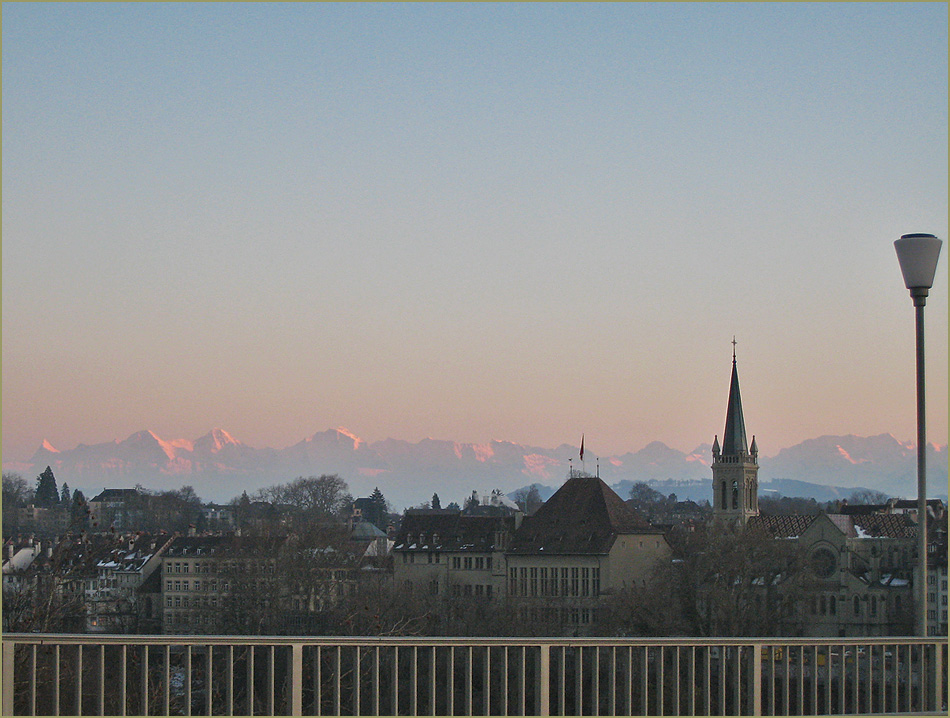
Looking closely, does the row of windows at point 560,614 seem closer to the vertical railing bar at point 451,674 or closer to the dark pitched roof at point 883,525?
the dark pitched roof at point 883,525

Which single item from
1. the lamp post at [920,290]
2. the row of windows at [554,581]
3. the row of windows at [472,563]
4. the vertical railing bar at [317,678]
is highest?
the lamp post at [920,290]

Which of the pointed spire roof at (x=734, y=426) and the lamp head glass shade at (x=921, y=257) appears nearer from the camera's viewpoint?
the lamp head glass shade at (x=921, y=257)

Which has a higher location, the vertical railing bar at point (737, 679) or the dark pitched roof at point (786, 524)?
the vertical railing bar at point (737, 679)

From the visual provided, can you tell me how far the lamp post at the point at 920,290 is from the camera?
37.0 feet

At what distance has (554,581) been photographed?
268 feet

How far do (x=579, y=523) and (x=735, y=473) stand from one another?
1918 centimetres

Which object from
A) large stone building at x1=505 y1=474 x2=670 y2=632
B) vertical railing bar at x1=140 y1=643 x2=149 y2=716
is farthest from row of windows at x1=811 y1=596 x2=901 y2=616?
vertical railing bar at x1=140 y1=643 x2=149 y2=716

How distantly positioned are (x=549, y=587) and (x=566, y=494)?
28.2ft

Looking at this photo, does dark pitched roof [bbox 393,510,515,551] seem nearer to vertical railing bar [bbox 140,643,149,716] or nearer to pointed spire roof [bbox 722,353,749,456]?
pointed spire roof [bbox 722,353,749,456]

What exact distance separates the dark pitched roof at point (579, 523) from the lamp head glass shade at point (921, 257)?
231ft

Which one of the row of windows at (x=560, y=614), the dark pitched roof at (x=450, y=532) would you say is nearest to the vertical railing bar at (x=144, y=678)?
the row of windows at (x=560, y=614)

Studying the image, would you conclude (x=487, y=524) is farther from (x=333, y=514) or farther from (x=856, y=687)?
(x=856, y=687)

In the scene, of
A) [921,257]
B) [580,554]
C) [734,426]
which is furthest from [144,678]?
[734,426]

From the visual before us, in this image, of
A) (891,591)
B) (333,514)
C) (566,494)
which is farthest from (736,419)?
(333,514)
